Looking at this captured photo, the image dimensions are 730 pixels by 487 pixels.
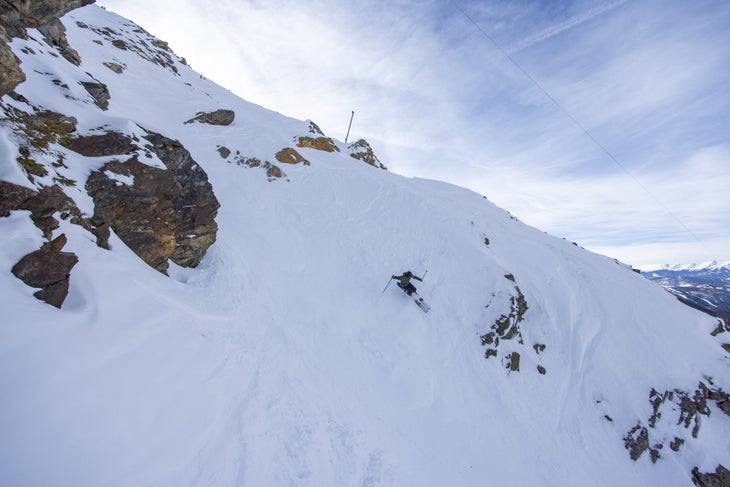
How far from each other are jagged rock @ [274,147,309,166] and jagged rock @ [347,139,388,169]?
1074 cm

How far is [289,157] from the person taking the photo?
2264cm

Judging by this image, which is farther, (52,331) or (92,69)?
(92,69)

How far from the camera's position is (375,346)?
464 inches

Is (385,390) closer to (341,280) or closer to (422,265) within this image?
(341,280)

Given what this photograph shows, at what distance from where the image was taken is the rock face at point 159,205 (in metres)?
8.25

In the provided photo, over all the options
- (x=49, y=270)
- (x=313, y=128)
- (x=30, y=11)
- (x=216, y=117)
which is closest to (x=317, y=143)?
(x=313, y=128)

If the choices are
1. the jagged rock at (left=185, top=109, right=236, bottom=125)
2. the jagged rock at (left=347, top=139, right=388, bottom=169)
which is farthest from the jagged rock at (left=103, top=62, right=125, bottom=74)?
the jagged rock at (left=347, top=139, right=388, bottom=169)

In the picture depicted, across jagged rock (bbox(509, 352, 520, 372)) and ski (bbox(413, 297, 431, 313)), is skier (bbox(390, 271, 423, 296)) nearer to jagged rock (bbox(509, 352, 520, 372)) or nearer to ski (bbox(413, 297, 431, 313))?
ski (bbox(413, 297, 431, 313))

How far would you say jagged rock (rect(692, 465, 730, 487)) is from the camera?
42.3 ft

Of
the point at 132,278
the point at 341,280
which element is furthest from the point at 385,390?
the point at 132,278

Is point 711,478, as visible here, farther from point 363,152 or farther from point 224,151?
point 363,152

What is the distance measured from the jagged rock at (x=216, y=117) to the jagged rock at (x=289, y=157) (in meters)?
6.05

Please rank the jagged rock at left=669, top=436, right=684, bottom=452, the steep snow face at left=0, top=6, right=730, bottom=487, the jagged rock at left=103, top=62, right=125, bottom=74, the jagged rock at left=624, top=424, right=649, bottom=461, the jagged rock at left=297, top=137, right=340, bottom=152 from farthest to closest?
the jagged rock at left=297, top=137, right=340, bottom=152
the jagged rock at left=103, top=62, right=125, bottom=74
the jagged rock at left=669, top=436, right=684, bottom=452
the jagged rock at left=624, top=424, right=649, bottom=461
the steep snow face at left=0, top=6, right=730, bottom=487

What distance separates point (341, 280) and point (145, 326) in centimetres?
892
